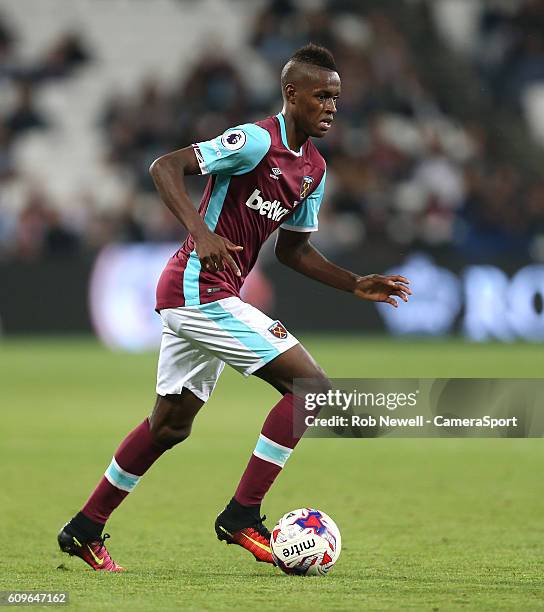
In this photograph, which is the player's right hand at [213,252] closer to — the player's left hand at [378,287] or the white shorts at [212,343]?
the white shorts at [212,343]

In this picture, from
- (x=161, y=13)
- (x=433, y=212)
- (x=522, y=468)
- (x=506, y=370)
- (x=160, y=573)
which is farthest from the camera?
(x=161, y=13)

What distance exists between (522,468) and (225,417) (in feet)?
11.2

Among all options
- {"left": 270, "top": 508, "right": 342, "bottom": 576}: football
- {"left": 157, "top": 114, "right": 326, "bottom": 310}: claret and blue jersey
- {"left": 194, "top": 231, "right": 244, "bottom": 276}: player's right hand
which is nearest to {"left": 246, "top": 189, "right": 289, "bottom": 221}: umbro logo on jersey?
{"left": 157, "top": 114, "right": 326, "bottom": 310}: claret and blue jersey

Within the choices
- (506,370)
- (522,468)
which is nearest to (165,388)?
(522,468)

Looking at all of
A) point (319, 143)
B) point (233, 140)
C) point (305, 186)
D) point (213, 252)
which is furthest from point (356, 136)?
point (213, 252)

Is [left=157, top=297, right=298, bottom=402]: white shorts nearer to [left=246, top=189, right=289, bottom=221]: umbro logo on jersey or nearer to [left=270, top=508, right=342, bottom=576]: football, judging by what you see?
[left=246, top=189, right=289, bottom=221]: umbro logo on jersey

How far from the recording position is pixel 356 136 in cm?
2053

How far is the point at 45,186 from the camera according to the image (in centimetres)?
2153

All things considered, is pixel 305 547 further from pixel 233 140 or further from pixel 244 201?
pixel 233 140

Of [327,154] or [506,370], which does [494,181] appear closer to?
[327,154]

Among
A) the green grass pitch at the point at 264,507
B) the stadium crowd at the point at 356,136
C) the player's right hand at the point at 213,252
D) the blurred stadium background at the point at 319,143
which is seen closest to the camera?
the green grass pitch at the point at 264,507

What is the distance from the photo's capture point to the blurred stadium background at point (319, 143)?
59.5 ft

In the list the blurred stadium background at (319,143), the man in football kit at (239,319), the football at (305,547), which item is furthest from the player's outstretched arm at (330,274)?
the blurred stadium background at (319,143)

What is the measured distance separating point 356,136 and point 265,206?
1517 centimetres
